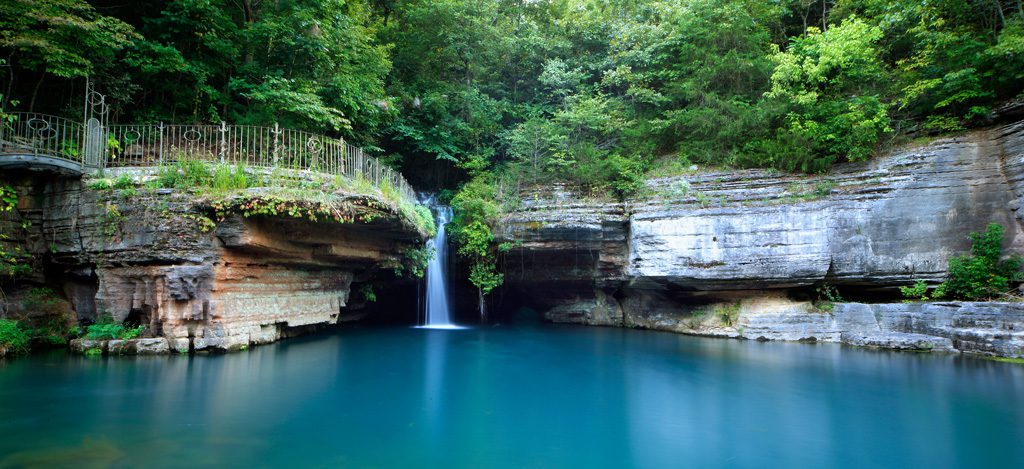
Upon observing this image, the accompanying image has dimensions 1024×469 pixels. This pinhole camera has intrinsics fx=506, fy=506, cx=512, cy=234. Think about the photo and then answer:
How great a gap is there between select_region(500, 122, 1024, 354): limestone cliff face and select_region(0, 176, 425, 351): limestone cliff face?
22.5 feet

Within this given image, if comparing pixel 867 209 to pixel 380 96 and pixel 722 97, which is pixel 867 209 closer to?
pixel 722 97

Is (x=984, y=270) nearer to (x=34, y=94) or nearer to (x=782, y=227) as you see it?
(x=782, y=227)

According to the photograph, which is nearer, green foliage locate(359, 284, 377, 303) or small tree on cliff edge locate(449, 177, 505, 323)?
green foliage locate(359, 284, 377, 303)

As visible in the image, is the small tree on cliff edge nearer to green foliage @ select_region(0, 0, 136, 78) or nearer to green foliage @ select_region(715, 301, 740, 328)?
green foliage @ select_region(715, 301, 740, 328)

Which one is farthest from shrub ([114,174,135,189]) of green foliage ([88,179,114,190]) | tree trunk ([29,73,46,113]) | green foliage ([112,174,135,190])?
tree trunk ([29,73,46,113])

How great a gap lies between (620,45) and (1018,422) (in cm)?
1669

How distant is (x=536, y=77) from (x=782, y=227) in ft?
38.8

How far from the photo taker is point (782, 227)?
1403 cm

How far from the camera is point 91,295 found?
11266mm

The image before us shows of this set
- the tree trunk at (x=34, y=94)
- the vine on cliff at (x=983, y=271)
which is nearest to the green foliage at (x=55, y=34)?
the tree trunk at (x=34, y=94)

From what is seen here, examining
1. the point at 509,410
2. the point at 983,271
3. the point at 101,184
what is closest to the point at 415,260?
the point at 101,184

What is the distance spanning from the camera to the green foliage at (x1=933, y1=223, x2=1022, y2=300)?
12.0m

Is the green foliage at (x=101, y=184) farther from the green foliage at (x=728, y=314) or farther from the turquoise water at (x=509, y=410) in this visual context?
the green foliage at (x=728, y=314)

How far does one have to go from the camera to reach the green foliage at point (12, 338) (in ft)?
32.0
